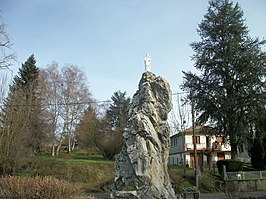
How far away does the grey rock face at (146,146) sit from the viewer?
37.4ft

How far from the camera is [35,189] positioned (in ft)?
23.6

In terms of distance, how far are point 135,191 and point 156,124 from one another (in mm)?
2869

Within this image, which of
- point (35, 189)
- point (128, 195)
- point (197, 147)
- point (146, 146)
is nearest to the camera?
point (35, 189)

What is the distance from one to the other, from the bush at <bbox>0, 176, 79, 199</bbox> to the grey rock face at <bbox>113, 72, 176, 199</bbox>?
4.29 meters

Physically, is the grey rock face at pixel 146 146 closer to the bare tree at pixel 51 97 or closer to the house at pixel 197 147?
the bare tree at pixel 51 97

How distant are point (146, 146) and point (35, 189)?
18.0ft

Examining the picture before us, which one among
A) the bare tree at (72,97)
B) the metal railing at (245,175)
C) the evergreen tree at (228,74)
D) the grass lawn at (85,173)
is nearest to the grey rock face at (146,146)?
the grass lawn at (85,173)

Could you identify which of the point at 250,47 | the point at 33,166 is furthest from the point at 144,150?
the point at 250,47

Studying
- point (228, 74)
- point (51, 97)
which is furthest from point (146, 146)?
point (51, 97)

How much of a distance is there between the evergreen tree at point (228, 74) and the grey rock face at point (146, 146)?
17.7 metres

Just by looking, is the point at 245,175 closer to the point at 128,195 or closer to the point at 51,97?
the point at 128,195

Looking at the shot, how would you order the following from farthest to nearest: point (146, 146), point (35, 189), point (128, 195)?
point (146, 146) → point (128, 195) → point (35, 189)

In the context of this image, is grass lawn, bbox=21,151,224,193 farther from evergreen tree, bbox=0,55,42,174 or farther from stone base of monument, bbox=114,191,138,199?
stone base of monument, bbox=114,191,138,199

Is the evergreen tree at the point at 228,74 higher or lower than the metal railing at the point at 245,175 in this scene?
higher
